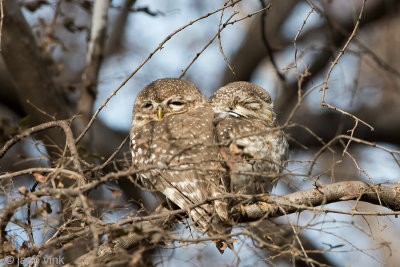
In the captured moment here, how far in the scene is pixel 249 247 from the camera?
3.02 m

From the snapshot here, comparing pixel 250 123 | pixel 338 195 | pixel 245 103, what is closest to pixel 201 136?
pixel 250 123

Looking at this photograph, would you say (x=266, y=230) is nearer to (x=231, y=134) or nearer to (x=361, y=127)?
(x=231, y=134)

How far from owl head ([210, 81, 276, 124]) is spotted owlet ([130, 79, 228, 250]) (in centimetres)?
16

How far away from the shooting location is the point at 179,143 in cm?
466

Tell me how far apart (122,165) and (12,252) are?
785mm

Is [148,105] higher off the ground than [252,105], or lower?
higher

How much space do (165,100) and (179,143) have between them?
1.00m

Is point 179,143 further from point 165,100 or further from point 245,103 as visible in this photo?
point 245,103

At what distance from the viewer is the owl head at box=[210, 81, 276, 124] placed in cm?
564

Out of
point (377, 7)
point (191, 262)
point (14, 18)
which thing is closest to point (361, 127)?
point (377, 7)

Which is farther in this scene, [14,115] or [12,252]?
[14,115]

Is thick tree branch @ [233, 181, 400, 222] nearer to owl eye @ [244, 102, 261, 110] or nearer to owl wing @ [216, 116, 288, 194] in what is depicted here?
owl wing @ [216, 116, 288, 194]

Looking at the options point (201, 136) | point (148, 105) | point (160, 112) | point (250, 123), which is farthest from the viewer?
point (148, 105)

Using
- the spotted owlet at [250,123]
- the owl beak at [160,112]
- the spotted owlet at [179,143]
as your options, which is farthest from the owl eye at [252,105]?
the owl beak at [160,112]
